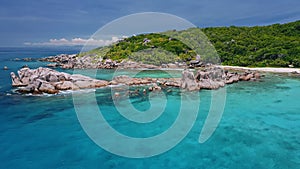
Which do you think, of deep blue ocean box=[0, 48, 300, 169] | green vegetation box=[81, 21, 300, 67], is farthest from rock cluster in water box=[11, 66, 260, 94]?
green vegetation box=[81, 21, 300, 67]

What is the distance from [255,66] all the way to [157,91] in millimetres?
33858

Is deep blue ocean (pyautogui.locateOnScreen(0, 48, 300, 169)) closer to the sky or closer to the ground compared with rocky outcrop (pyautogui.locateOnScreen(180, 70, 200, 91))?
closer to the ground

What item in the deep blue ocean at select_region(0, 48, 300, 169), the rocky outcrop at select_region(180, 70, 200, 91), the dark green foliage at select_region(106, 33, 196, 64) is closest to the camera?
the deep blue ocean at select_region(0, 48, 300, 169)

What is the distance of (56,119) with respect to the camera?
17797mm

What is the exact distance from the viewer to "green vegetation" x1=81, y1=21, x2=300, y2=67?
52.0 meters

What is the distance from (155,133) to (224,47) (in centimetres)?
5324

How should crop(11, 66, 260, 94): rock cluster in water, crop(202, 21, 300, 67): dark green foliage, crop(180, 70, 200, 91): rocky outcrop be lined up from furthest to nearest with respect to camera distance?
crop(202, 21, 300, 67): dark green foliage
crop(180, 70, 200, 91): rocky outcrop
crop(11, 66, 260, 94): rock cluster in water

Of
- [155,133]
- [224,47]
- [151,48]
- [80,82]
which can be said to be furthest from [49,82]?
[224,47]

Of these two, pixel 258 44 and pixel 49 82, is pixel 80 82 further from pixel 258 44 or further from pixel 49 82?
Result: pixel 258 44

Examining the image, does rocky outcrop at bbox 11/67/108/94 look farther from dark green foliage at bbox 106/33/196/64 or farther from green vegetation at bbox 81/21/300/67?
dark green foliage at bbox 106/33/196/64

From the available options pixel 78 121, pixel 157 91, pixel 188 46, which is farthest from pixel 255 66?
pixel 78 121

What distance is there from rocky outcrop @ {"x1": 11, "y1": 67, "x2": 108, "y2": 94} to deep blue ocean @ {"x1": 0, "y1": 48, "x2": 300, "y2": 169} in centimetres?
234

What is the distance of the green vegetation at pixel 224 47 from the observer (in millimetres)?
51950

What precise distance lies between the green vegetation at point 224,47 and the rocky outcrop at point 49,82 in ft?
92.1
